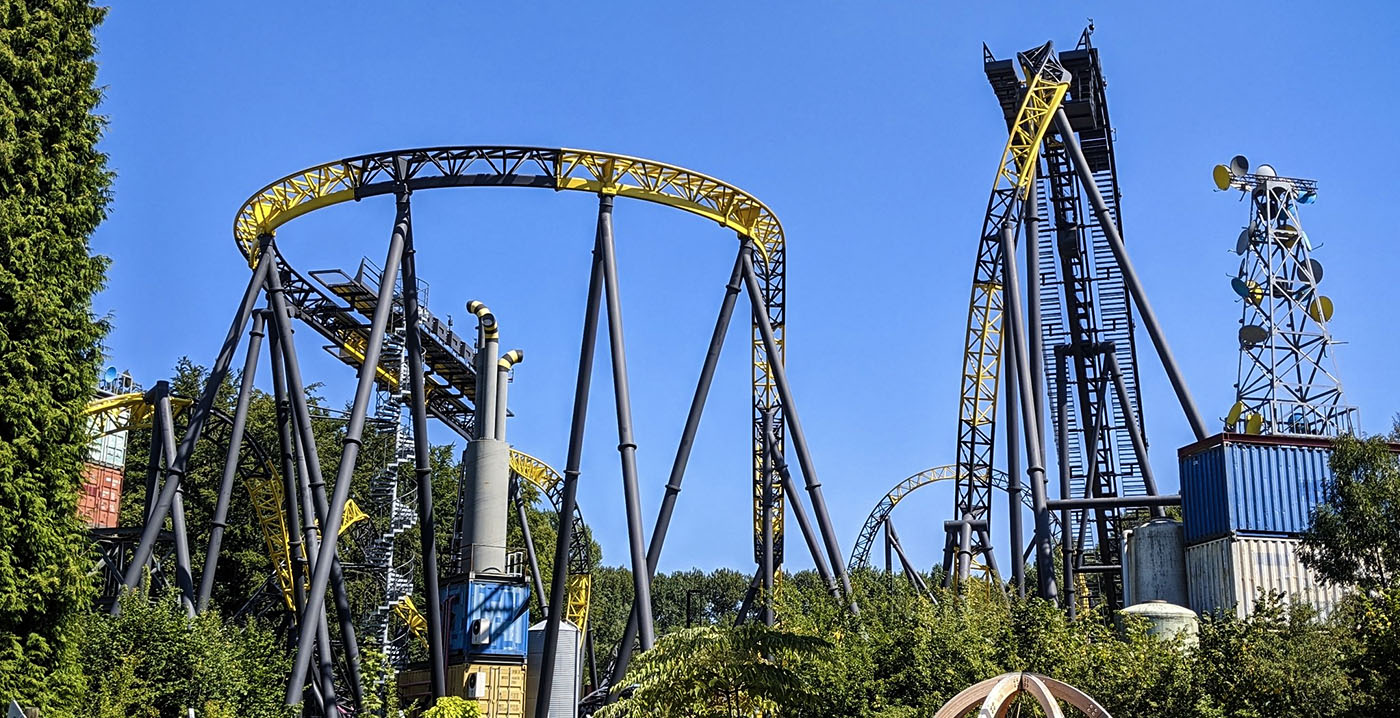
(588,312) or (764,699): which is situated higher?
(588,312)

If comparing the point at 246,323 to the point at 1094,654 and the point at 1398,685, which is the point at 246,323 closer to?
the point at 1094,654

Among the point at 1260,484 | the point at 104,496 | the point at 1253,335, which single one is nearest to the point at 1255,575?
the point at 1260,484

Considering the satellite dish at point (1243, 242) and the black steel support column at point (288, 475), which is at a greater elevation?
the satellite dish at point (1243, 242)

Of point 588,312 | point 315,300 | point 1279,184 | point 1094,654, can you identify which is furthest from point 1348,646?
point 315,300

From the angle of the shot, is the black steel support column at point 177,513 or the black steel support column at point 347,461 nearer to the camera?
the black steel support column at point 347,461

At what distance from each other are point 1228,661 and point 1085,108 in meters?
19.0

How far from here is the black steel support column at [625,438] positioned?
22703mm

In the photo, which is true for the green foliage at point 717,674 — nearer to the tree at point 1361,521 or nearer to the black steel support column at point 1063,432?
the tree at point 1361,521

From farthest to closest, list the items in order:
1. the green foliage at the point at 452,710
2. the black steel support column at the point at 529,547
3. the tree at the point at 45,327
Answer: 1. the black steel support column at the point at 529,547
2. the green foliage at the point at 452,710
3. the tree at the point at 45,327

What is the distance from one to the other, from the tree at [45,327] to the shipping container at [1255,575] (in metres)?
17.4

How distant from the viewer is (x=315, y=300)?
29766mm

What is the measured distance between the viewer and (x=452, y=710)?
65.9 ft

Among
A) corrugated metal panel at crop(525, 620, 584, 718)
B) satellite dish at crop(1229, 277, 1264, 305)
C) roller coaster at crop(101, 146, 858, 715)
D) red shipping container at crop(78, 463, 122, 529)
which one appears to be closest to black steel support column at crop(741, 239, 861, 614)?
roller coaster at crop(101, 146, 858, 715)

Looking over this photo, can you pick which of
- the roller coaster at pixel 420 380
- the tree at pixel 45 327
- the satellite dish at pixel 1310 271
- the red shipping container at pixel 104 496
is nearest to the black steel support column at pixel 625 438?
the roller coaster at pixel 420 380
